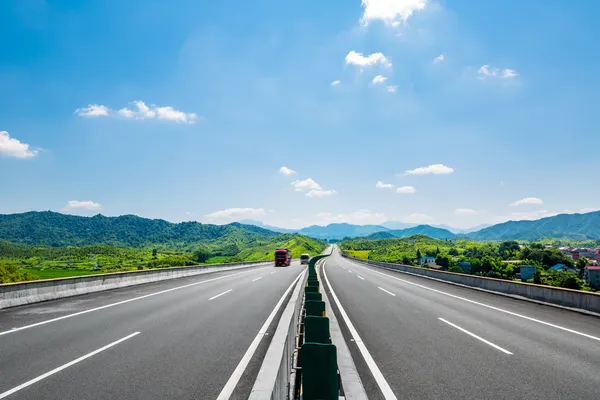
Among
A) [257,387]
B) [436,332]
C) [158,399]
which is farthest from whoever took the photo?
[436,332]

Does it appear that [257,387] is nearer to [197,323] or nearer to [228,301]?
[197,323]

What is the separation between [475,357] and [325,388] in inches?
200

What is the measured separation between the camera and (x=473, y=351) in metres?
6.80

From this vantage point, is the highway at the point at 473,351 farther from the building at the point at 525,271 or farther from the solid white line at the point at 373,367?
Result: the building at the point at 525,271

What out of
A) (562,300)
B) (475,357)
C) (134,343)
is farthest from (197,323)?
(562,300)

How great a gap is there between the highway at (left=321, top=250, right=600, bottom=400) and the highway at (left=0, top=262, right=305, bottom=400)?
240 centimetres

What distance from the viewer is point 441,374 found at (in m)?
5.50

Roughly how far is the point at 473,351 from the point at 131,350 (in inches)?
282

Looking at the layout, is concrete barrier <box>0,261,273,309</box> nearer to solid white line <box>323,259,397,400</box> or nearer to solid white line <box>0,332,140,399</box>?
solid white line <box>0,332,140,399</box>

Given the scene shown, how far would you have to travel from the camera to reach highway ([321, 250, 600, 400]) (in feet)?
16.1

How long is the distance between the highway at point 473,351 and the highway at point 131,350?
2.40m

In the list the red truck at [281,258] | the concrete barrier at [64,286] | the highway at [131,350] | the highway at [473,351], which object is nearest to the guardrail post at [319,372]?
the highway at [131,350]

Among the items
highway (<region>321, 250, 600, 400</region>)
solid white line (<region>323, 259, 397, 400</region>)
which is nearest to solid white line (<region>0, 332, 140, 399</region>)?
highway (<region>321, 250, 600, 400</region>)

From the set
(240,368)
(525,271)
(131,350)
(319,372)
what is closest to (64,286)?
(131,350)
